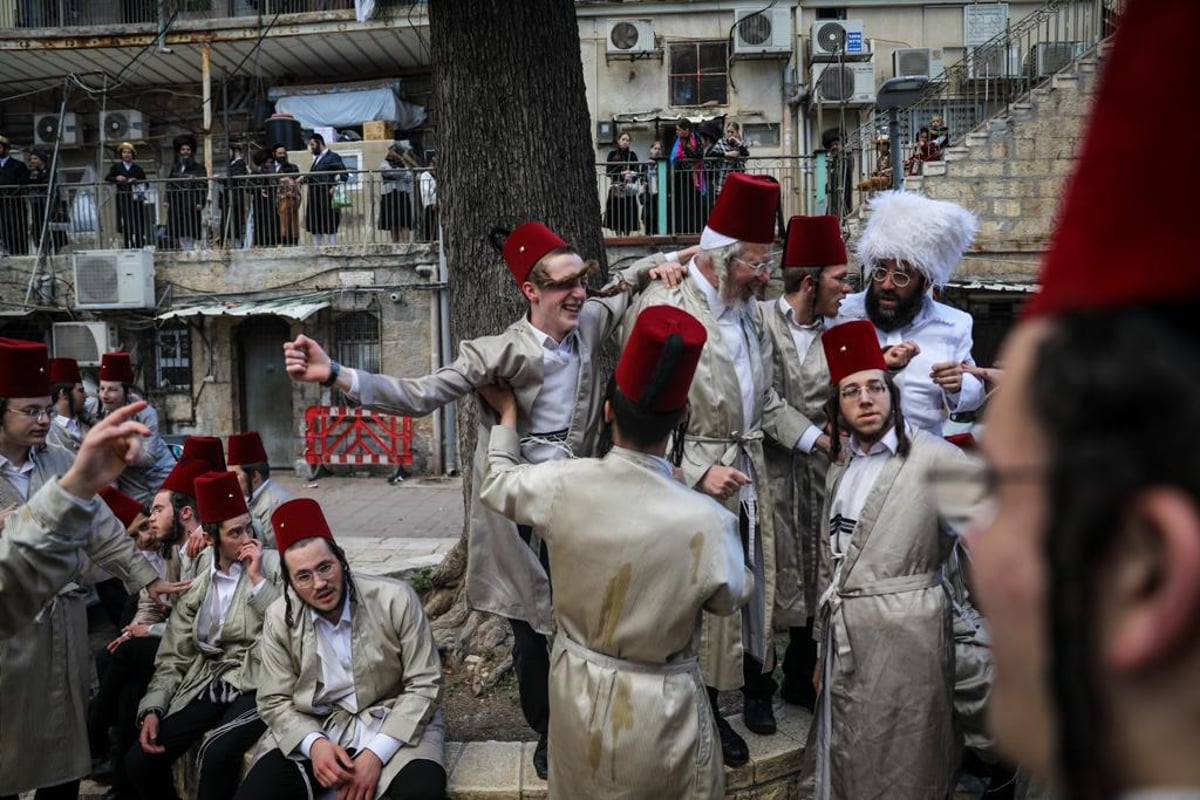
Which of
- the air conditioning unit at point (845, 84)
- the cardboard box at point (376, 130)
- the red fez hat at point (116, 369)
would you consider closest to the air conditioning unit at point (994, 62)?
the air conditioning unit at point (845, 84)

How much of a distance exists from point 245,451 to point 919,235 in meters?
4.38

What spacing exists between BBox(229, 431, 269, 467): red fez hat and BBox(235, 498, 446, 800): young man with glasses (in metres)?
2.07

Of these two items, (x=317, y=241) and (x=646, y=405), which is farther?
(x=317, y=241)

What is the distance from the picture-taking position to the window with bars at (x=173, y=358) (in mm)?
18141

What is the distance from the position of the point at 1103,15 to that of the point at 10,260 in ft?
70.1

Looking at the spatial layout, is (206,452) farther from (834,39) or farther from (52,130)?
(52,130)

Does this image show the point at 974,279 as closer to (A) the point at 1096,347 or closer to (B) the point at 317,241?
(B) the point at 317,241

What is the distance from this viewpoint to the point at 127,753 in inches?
183

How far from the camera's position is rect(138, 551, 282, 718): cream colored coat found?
476 cm

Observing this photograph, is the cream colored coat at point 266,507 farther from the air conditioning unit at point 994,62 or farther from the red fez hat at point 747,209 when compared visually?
the air conditioning unit at point 994,62

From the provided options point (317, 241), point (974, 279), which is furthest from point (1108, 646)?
point (317, 241)

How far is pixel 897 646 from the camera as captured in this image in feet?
11.3

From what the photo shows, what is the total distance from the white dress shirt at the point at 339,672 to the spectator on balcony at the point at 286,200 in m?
14.9

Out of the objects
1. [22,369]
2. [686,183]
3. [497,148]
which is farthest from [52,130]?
[22,369]
